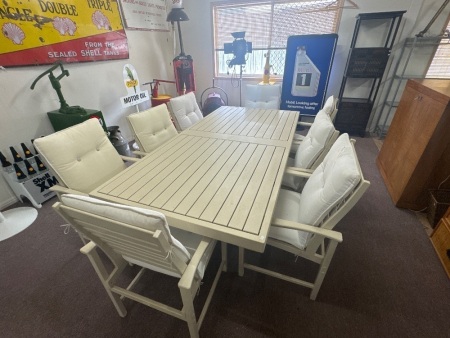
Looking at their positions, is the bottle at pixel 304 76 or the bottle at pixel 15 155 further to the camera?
the bottle at pixel 304 76

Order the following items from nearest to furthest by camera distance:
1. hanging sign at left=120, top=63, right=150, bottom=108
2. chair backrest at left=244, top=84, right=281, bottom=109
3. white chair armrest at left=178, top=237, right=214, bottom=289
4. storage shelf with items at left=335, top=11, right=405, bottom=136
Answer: white chair armrest at left=178, top=237, right=214, bottom=289 < hanging sign at left=120, top=63, right=150, bottom=108 < chair backrest at left=244, top=84, right=281, bottom=109 < storage shelf with items at left=335, top=11, right=405, bottom=136

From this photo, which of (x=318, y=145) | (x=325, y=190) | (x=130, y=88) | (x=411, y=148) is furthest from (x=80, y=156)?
(x=411, y=148)

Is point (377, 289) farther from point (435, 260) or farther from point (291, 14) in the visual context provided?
point (291, 14)

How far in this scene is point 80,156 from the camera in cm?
135

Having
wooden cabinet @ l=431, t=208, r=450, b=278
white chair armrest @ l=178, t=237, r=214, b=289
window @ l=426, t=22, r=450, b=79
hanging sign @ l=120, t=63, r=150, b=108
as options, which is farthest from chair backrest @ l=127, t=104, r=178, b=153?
window @ l=426, t=22, r=450, b=79

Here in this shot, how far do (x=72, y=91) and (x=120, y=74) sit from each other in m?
0.82

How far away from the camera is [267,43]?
3811 mm

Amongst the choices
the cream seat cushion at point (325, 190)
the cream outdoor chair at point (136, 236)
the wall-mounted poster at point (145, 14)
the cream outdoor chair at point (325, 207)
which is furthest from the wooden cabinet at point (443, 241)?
the wall-mounted poster at point (145, 14)

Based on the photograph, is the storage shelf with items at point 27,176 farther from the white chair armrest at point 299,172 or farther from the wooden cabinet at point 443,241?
the wooden cabinet at point 443,241

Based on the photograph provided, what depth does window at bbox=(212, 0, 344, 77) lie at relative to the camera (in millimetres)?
3324

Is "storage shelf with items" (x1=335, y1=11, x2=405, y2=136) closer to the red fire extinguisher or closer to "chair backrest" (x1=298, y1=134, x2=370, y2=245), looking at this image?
the red fire extinguisher

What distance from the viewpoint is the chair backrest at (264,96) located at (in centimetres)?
274

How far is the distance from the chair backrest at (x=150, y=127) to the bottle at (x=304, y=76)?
256 cm

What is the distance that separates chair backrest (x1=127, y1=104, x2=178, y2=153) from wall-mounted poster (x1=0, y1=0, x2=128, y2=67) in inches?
56.2
